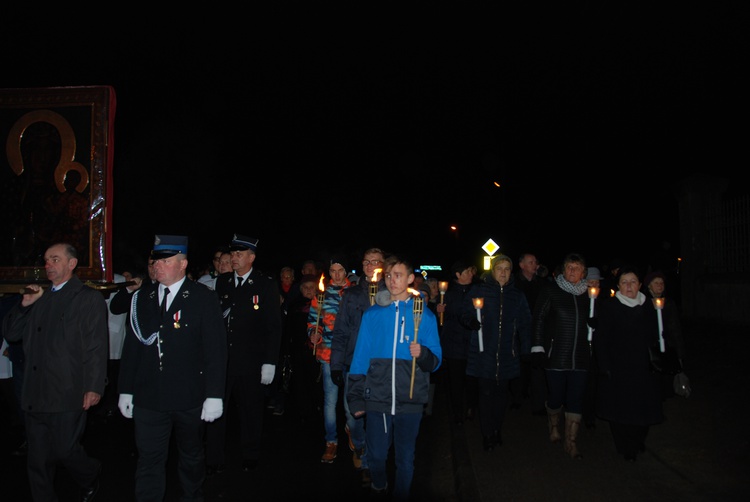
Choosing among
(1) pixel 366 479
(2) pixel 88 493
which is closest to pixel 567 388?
(1) pixel 366 479

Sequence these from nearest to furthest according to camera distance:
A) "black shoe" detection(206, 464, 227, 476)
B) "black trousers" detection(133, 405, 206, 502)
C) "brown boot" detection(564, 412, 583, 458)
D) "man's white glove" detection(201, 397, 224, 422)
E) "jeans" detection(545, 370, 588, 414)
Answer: "black trousers" detection(133, 405, 206, 502)
"man's white glove" detection(201, 397, 224, 422)
"black shoe" detection(206, 464, 227, 476)
"brown boot" detection(564, 412, 583, 458)
"jeans" detection(545, 370, 588, 414)

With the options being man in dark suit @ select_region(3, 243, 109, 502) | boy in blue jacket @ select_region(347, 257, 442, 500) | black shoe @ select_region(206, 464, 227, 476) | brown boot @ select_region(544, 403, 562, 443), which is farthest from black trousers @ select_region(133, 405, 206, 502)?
brown boot @ select_region(544, 403, 562, 443)

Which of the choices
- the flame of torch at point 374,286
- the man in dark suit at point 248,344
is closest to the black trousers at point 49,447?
the man in dark suit at point 248,344

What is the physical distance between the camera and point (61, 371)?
16.2ft

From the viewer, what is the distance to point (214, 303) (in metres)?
5.08

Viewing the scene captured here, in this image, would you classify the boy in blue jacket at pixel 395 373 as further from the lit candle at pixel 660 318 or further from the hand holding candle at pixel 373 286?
the lit candle at pixel 660 318

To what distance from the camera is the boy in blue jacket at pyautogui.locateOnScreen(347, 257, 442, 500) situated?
495cm

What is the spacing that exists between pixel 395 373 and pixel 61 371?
248 centimetres

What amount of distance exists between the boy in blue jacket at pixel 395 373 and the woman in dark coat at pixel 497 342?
7.24 feet

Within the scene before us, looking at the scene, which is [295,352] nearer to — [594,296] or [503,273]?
[503,273]

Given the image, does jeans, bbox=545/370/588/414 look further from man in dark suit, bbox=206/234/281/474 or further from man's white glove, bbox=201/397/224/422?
man's white glove, bbox=201/397/224/422

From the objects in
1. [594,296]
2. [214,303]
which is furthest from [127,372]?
[594,296]

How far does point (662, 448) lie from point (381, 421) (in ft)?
11.3

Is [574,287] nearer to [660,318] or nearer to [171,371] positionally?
[660,318]
